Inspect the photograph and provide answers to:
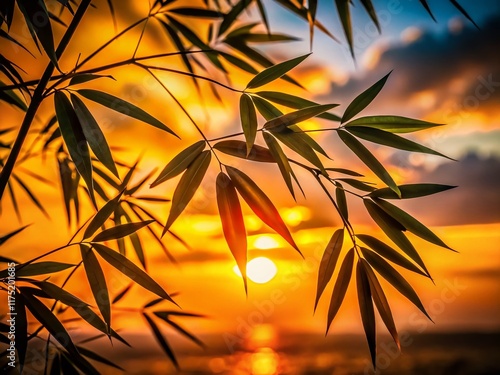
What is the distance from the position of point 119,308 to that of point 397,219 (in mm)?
742

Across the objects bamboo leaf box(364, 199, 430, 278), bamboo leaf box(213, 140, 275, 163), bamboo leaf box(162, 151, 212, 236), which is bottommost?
bamboo leaf box(364, 199, 430, 278)

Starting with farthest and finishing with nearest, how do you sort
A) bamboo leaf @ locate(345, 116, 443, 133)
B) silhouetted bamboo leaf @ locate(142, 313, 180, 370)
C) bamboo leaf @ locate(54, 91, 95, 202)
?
1. silhouetted bamboo leaf @ locate(142, 313, 180, 370)
2. bamboo leaf @ locate(345, 116, 443, 133)
3. bamboo leaf @ locate(54, 91, 95, 202)

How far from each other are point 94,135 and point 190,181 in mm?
159

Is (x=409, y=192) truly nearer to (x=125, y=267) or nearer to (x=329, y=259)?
(x=329, y=259)

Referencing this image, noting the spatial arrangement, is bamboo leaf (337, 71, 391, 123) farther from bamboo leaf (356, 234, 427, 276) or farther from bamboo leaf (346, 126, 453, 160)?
bamboo leaf (356, 234, 427, 276)

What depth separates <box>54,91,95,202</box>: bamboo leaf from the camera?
0.69 m

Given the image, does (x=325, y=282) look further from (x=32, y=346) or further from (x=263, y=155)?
(x=32, y=346)

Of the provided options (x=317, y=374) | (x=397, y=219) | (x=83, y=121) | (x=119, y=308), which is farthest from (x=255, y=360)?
(x=83, y=121)

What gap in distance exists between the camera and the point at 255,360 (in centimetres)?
253

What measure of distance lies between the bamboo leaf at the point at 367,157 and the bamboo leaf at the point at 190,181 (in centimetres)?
23

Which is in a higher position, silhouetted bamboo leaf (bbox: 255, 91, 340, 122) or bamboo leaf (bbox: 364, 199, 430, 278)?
silhouetted bamboo leaf (bbox: 255, 91, 340, 122)

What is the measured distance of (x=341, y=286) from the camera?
91cm

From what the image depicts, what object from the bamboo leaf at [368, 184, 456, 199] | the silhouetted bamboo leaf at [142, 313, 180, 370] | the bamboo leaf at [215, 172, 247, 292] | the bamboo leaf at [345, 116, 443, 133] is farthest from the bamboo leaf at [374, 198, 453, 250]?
the silhouetted bamboo leaf at [142, 313, 180, 370]

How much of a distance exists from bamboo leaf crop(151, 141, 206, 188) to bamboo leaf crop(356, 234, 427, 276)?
338 millimetres
